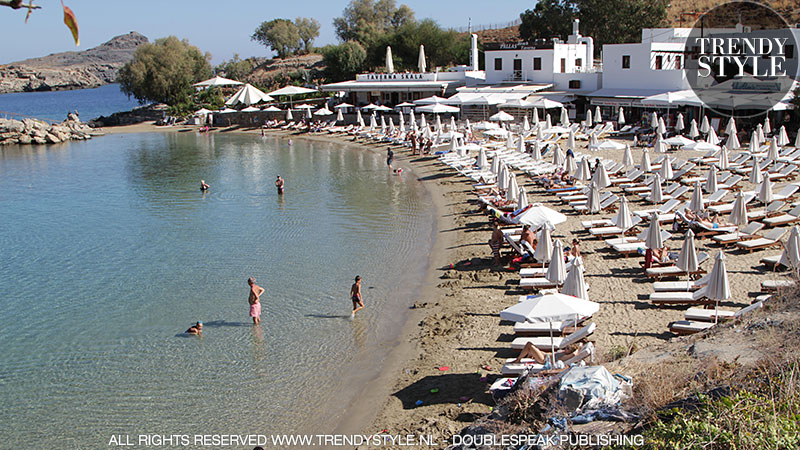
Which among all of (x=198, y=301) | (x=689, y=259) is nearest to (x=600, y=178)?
(x=689, y=259)

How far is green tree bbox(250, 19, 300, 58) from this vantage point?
106500 millimetres

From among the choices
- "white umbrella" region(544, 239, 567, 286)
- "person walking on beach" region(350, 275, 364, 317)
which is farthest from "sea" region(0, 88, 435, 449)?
"white umbrella" region(544, 239, 567, 286)

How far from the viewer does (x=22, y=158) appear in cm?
4403

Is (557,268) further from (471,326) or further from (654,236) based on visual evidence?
(654,236)

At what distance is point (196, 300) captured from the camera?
50.4ft

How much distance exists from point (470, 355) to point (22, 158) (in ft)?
138

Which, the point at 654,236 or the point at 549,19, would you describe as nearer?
the point at 654,236

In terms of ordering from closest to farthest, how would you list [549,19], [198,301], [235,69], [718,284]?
[718,284]
[198,301]
[549,19]
[235,69]

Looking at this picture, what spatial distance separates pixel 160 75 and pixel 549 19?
37.7 m

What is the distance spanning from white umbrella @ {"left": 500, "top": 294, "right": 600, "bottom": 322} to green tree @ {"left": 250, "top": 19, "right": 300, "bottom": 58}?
10268 centimetres

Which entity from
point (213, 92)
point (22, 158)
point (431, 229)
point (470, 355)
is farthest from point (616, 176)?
point (213, 92)

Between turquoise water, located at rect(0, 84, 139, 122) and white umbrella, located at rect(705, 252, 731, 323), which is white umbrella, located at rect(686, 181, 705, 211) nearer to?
white umbrella, located at rect(705, 252, 731, 323)

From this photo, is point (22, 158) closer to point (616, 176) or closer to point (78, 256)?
point (78, 256)

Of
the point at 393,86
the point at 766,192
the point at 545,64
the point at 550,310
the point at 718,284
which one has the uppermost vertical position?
the point at 545,64
